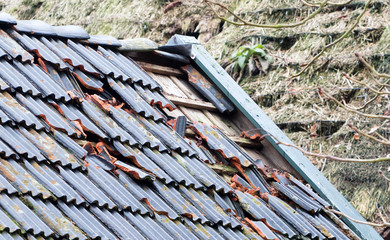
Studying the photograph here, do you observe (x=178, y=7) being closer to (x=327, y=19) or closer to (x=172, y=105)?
(x=327, y=19)

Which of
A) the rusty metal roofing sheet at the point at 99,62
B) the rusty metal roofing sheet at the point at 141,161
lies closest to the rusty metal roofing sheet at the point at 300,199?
the rusty metal roofing sheet at the point at 141,161

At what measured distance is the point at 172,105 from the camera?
14.6 ft

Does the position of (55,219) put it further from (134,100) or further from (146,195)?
(134,100)

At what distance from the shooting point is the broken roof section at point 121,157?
306cm

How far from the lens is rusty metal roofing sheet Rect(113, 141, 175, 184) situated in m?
3.70

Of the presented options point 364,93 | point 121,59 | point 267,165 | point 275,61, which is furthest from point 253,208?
point 275,61

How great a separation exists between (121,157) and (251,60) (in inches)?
217

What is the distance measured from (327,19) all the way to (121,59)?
16.6ft

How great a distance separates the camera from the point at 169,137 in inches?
161

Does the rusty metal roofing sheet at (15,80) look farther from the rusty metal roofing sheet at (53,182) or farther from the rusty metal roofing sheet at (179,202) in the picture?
the rusty metal roofing sheet at (179,202)

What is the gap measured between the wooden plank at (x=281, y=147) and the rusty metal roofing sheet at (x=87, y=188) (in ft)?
6.12

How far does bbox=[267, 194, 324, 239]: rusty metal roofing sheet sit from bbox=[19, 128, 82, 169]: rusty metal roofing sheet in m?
1.49

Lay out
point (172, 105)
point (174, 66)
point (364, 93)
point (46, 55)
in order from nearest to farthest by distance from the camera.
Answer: point (46, 55)
point (172, 105)
point (174, 66)
point (364, 93)

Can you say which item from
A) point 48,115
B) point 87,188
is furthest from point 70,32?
point 87,188
